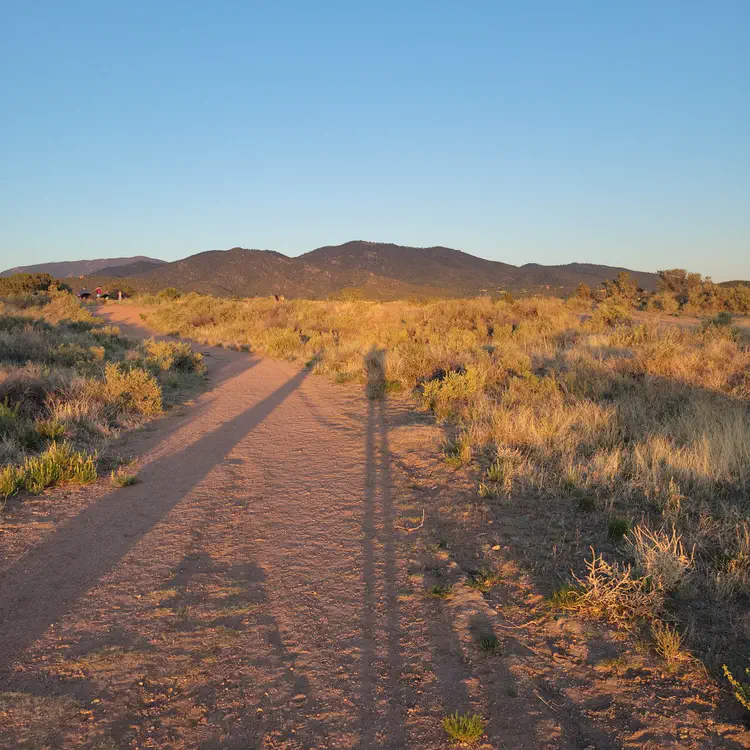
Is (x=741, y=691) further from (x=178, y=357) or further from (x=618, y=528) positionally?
(x=178, y=357)

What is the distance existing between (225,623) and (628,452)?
4950mm

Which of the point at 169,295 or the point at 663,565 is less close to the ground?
the point at 169,295

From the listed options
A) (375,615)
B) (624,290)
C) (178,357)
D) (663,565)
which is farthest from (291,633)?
(624,290)

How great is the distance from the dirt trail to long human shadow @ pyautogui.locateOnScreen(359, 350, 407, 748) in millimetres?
12

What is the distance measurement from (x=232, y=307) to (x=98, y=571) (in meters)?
27.7

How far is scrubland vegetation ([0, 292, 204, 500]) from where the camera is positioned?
5.70m

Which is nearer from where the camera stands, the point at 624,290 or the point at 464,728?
the point at 464,728

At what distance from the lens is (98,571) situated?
3975 millimetres

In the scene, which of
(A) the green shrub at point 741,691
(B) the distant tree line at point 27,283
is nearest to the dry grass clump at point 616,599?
(A) the green shrub at point 741,691

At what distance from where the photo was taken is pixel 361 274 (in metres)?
88.2

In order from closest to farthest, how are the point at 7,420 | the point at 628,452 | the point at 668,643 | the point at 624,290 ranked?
the point at 668,643, the point at 628,452, the point at 7,420, the point at 624,290

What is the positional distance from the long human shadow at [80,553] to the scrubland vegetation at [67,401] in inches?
32.7

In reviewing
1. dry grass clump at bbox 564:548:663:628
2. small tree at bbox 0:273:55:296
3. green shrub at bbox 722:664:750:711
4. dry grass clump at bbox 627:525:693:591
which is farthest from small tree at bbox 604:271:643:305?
small tree at bbox 0:273:55:296

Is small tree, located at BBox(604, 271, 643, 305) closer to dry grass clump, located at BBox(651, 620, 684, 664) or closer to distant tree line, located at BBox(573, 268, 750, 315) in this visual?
distant tree line, located at BBox(573, 268, 750, 315)
